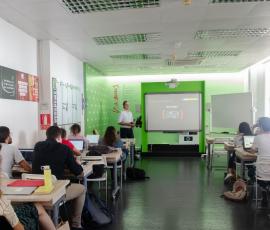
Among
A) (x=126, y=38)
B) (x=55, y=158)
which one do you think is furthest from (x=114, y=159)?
(x=126, y=38)

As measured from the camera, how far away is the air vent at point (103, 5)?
332 centimetres

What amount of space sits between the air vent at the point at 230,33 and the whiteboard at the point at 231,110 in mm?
2298

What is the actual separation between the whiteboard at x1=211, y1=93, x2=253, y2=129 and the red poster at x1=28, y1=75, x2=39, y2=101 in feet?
16.5

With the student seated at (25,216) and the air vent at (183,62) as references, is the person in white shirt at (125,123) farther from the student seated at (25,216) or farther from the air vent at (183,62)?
the student seated at (25,216)

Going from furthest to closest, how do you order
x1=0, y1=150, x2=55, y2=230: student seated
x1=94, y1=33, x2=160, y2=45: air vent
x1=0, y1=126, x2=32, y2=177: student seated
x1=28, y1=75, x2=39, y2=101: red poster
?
x1=94, y1=33, x2=160, y2=45: air vent, x1=28, y1=75, x2=39, y2=101: red poster, x1=0, y1=126, x2=32, y2=177: student seated, x1=0, y1=150, x2=55, y2=230: student seated

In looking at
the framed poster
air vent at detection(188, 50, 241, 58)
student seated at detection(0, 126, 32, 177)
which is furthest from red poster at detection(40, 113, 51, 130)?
air vent at detection(188, 50, 241, 58)

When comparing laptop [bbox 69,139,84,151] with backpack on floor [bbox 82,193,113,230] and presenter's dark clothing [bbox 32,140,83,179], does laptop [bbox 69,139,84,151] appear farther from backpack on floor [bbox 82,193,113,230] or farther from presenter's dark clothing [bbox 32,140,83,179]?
presenter's dark clothing [bbox 32,140,83,179]

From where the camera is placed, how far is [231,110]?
7137mm

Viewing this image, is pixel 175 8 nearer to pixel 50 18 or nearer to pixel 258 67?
pixel 50 18

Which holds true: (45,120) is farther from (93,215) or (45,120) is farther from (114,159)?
(93,215)

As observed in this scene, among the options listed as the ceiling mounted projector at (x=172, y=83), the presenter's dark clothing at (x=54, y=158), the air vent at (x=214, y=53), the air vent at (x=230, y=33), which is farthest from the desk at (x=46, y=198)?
the ceiling mounted projector at (x=172, y=83)

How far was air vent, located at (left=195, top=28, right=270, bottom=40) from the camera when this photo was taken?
464cm

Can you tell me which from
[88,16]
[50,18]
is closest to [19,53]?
[50,18]

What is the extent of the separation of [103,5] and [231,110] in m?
5.00
